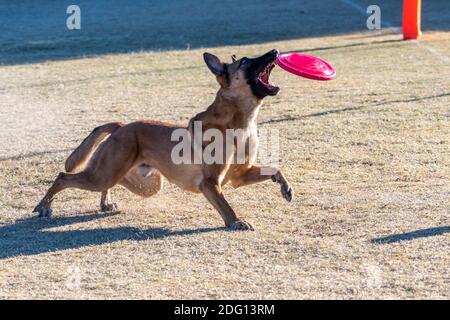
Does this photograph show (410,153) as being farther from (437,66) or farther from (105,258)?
(437,66)

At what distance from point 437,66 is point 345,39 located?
14.4 ft

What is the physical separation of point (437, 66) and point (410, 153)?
19.2 feet

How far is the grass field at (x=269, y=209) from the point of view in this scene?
6.48m

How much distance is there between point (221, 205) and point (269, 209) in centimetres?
67

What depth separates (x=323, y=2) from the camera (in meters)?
27.4

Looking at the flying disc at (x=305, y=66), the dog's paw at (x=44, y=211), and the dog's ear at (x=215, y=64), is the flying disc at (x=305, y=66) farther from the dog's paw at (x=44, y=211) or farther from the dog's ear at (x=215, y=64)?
the dog's paw at (x=44, y=211)

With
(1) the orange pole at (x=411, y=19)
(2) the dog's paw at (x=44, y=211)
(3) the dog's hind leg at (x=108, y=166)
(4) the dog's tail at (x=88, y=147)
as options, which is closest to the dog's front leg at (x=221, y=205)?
(3) the dog's hind leg at (x=108, y=166)

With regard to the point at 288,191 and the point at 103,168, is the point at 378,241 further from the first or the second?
the point at 103,168

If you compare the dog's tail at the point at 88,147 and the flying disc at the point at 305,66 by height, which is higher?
the flying disc at the point at 305,66

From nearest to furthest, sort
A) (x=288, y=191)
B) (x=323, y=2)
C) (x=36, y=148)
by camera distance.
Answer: (x=288, y=191), (x=36, y=148), (x=323, y=2)

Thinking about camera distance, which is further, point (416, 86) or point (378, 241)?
point (416, 86)
